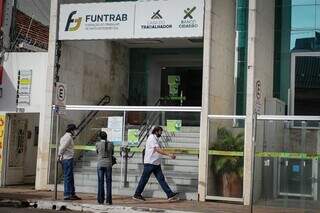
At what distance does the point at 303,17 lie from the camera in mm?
19828

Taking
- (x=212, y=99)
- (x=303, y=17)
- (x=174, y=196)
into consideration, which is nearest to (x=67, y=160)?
(x=174, y=196)

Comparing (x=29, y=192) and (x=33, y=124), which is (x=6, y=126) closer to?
(x=33, y=124)

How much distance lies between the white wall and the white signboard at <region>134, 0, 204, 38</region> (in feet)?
10.9

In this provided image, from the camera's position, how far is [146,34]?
17312 mm

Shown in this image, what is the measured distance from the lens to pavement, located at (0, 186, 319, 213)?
13984 mm

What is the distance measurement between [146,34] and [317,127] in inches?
222

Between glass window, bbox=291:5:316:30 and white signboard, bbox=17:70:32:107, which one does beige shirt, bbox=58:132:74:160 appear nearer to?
white signboard, bbox=17:70:32:107

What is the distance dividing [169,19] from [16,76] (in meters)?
5.32

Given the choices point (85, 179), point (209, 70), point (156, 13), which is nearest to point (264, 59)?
point (209, 70)

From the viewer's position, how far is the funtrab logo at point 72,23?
1812cm

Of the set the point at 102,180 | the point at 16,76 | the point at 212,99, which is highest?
the point at 16,76

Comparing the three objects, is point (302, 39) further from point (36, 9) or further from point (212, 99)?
point (36, 9)

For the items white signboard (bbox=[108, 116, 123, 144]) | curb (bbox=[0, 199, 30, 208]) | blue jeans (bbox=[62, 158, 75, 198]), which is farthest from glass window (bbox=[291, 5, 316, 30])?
curb (bbox=[0, 199, 30, 208])

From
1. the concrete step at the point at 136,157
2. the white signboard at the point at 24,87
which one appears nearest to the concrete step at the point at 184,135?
the concrete step at the point at 136,157
